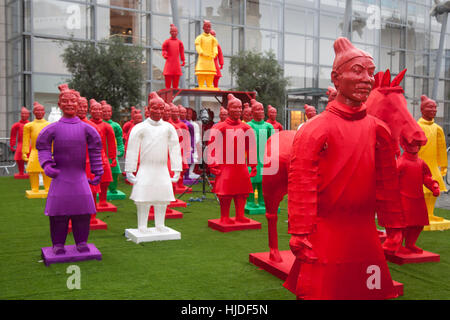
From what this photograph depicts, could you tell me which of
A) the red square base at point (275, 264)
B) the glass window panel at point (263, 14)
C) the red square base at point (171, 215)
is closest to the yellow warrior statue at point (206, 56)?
the red square base at point (171, 215)

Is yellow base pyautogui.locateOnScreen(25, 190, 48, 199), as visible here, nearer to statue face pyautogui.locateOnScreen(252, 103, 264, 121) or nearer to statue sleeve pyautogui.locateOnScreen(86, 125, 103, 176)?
statue face pyautogui.locateOnScreen(252, 103, 264, 121)

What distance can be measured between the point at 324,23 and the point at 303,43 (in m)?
1.61

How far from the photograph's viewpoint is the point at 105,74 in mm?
13578

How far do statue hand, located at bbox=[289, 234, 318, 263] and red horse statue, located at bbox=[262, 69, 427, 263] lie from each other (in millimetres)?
1063

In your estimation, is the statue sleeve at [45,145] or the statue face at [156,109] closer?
the statue sleeve at [45,145]

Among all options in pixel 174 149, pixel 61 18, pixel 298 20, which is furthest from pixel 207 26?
pixel 298 20

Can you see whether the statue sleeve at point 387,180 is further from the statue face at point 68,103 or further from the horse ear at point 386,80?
the statue face at point 68,103

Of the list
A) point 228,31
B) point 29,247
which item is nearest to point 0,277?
point 29,247

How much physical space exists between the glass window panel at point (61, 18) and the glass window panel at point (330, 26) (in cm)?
1090

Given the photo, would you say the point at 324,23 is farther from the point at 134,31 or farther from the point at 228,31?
the point at 134,31

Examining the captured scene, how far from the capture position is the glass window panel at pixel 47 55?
15.5m

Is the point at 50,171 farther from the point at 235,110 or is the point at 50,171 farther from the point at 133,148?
the point at 235,110

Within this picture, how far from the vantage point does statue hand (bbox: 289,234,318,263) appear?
9.36 ft

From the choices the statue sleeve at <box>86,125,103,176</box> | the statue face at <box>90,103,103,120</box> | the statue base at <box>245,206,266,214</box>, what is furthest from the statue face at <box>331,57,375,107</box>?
the statue face at <box>90,103,103,120</box>
